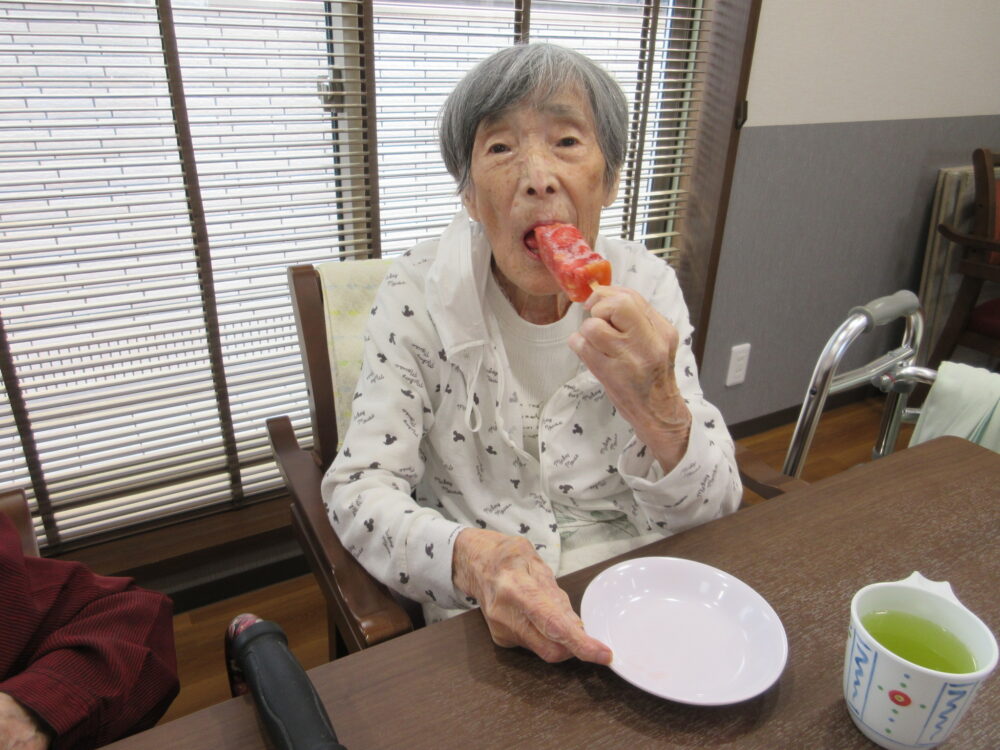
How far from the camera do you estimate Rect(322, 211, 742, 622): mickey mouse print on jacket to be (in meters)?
1.03

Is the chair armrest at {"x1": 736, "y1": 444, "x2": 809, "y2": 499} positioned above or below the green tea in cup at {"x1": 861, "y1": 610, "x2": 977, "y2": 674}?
below

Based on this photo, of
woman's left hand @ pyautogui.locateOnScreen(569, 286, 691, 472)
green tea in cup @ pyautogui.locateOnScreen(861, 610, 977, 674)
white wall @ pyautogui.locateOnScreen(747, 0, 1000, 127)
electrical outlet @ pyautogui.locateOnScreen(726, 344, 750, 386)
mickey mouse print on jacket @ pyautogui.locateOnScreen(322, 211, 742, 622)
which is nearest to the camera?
green tea in cup @ pyautogui.locateOnScreen(861, 610, 977, 674)

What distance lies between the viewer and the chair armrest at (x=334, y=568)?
0.93m

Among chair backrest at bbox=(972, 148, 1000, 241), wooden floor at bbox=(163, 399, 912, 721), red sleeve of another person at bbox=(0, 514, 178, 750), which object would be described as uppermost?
chair backrest at bbox=(972, 148, 1000, 241)

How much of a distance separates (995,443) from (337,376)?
1.20m

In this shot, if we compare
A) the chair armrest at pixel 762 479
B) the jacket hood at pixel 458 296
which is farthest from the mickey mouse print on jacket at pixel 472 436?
the chair armrest at pixel 762 479

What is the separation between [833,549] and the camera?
925 mm

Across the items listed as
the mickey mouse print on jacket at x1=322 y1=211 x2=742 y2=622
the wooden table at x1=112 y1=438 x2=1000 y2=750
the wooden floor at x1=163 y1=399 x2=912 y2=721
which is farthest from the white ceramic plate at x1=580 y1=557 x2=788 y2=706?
the wooden floor at x1=163 y1=399 x2=912 y2=721

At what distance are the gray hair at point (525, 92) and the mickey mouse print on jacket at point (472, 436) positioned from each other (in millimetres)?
148

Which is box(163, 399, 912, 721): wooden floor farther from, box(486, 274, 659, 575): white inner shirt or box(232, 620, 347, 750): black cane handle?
box(232, 620, 347, 750): black cane handle

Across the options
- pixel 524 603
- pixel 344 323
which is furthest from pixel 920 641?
pixel 344 323

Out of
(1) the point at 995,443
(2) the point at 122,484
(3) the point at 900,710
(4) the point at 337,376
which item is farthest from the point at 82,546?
(1) the point at 995,443

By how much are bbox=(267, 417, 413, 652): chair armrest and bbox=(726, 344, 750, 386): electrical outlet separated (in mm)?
2008

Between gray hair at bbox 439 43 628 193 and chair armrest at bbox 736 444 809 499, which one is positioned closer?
gray hair at bbox 439 43 628 193
